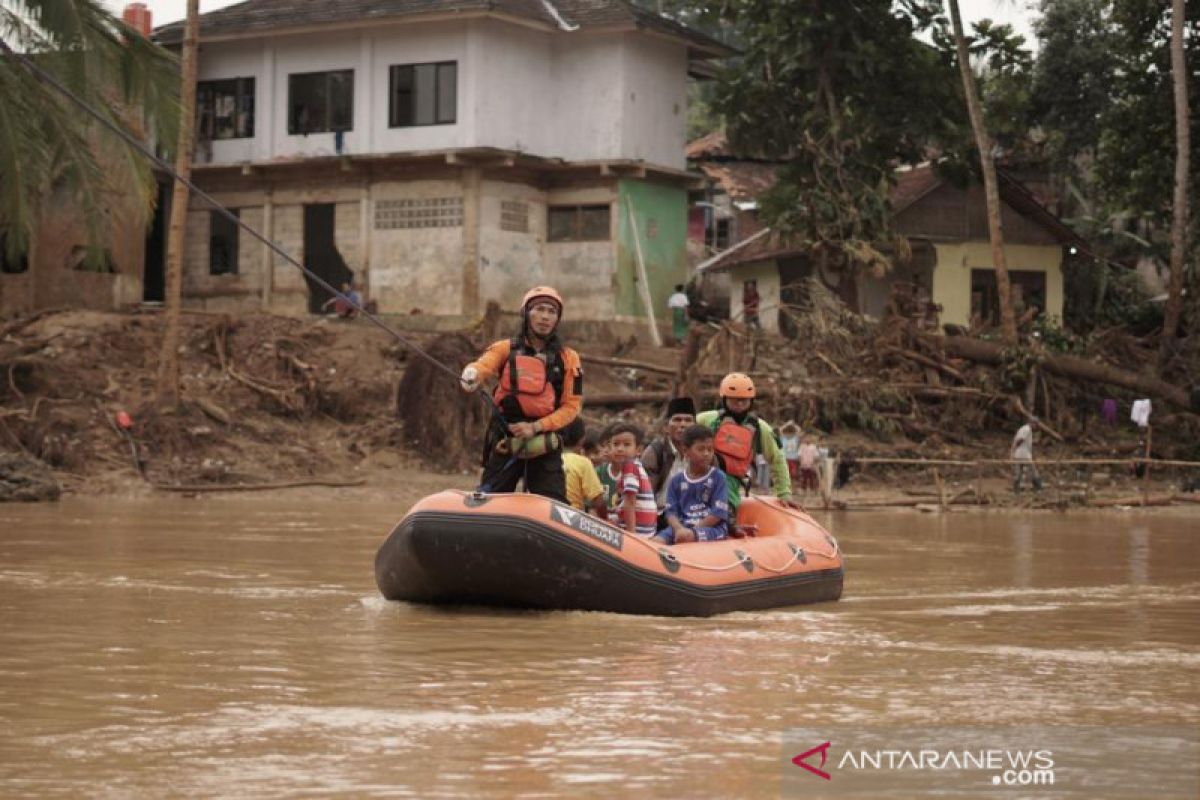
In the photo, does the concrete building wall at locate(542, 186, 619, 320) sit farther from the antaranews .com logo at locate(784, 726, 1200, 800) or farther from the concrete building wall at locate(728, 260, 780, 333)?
the antaranews .com logo at locate(784, 726, 1200, 800)

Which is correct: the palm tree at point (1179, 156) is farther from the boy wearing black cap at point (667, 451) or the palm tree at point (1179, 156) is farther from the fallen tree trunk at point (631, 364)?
the boy wearing black cap at point (667, 451)

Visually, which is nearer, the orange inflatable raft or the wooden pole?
the orange inflatable raft

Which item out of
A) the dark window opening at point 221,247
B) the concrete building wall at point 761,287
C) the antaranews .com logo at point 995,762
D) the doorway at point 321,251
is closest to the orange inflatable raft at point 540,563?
the antaranews .com logo at point 995,762

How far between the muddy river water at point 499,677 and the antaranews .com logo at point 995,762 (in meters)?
0.17

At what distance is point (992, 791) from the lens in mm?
6688

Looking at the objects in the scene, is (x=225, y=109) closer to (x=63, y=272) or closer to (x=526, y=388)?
(x=63, y=272)

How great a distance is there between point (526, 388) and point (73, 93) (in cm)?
971

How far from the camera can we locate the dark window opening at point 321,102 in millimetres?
36969

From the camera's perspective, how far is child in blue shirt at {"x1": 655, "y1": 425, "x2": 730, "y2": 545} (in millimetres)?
12773

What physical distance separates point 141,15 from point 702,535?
2915 cm

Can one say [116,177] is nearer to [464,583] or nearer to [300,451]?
[300,451]

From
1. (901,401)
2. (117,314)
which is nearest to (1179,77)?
(901,401)

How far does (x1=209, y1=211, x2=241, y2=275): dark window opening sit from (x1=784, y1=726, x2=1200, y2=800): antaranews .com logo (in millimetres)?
32280

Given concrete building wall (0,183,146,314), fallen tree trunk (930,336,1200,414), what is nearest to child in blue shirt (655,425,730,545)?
fallen tree trunk (930,336,1200,414)
